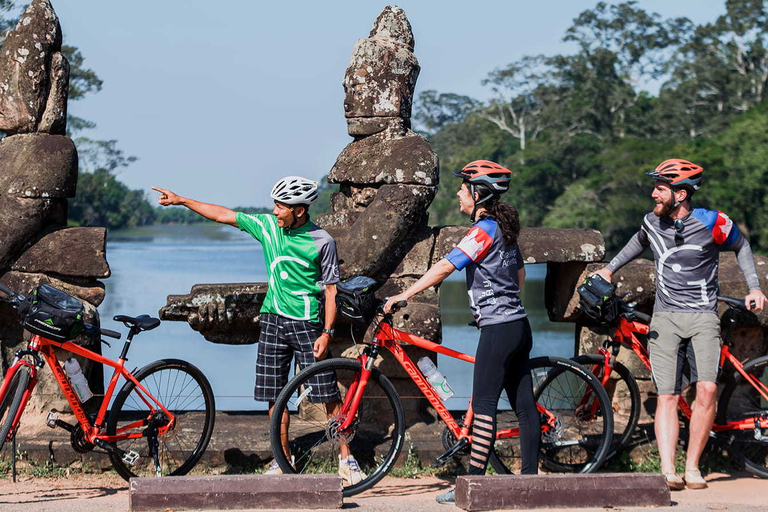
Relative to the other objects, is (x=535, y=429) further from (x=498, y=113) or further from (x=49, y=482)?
(x=498, y=113)

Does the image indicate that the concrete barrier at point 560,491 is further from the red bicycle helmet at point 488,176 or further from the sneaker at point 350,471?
the red bicycle helmet at point 488,176

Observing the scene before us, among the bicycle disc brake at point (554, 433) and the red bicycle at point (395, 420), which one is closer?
the red bicycle at point (395, 420)

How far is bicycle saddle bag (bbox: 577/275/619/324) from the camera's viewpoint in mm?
5332

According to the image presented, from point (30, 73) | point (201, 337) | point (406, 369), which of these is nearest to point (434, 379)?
point (406, 369)

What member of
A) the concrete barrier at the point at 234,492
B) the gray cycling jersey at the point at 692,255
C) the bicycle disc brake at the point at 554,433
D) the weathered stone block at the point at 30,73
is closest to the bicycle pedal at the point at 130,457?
the concrete barrier at the point at 234,492

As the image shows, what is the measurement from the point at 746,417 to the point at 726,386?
30cm

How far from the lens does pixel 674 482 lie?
5.14 meters

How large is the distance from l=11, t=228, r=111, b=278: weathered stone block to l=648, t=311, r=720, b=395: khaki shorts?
3006 millimetres

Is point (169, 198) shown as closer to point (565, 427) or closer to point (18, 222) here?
point (18, 222)

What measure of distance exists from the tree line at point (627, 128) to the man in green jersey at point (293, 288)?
2926 cm

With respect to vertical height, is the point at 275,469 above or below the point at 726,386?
below

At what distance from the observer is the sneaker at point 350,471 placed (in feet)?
16.7

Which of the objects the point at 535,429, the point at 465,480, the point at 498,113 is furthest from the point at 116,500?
the point at 498,113

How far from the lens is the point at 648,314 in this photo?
5.97m
